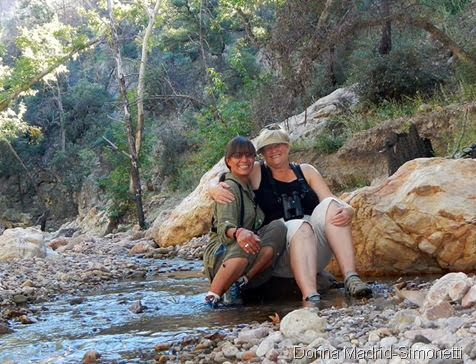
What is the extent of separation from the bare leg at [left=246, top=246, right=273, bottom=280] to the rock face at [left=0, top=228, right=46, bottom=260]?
Answer: 16.4ft

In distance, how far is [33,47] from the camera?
1545cm

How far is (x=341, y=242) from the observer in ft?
12.9

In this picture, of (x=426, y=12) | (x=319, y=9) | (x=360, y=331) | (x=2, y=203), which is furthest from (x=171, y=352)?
(x=2, y=203)

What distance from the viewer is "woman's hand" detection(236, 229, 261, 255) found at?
3654mm

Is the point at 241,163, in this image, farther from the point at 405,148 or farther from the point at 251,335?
the point at 405,148

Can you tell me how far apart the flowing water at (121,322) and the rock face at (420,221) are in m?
0.89

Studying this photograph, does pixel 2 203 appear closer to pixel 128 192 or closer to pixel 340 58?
pixel 128 192

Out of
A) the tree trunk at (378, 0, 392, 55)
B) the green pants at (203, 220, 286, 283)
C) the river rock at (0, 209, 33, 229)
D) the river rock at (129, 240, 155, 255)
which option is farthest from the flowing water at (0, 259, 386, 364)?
the river rock at (0, 209, 33, 229)

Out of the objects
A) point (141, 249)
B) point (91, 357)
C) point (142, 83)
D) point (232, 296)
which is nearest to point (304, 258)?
point (232, 296)

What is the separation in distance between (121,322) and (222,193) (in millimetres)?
1036

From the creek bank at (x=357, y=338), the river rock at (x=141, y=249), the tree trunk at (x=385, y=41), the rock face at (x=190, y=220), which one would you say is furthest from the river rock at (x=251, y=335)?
the tree trunk at (x=385, y=41)

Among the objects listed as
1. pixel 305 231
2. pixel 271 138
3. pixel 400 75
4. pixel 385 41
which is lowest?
pixel 305 231

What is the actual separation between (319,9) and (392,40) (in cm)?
246

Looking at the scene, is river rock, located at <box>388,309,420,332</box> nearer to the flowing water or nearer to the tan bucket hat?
the flowing water
